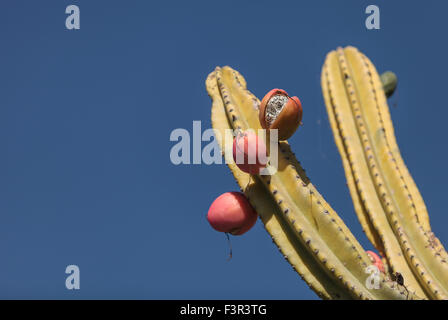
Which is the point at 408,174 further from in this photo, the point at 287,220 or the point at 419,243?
the point at 287,220

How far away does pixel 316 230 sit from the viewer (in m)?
4.05

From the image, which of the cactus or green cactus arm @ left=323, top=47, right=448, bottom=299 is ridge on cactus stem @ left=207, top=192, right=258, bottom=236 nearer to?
the cactus

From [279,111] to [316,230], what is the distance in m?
0.97

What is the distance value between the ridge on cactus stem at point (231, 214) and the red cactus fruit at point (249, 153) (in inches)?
10.8

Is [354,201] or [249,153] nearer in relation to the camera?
[249,153]

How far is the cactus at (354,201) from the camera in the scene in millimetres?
3947

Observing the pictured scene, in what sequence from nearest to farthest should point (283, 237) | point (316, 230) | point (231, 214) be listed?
point (316, 230), point (283, 237), point (231, 214)

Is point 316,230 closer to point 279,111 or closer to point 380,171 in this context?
point 279,111

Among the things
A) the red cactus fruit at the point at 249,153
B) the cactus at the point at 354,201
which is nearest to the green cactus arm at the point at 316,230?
the cactus at the point at 354,201

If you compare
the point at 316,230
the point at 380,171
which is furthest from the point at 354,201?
the point at 316,230
